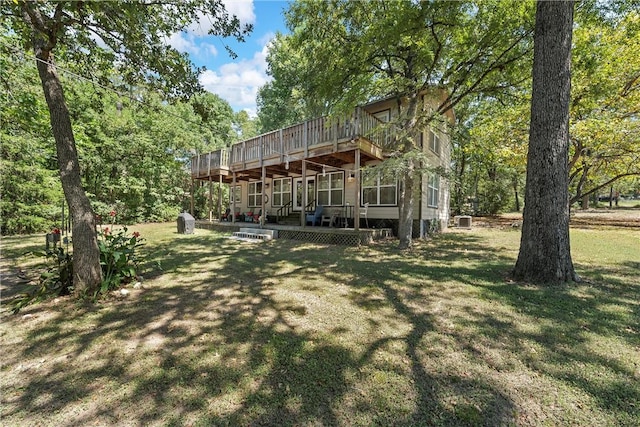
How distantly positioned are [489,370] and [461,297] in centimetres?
183

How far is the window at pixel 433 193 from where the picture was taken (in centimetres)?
1215

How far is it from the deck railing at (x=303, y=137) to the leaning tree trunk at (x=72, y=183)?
646 centimetres

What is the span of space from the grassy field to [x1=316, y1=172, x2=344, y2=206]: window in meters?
7.66

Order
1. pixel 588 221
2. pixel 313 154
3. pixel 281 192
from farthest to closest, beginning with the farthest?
pixel 588 221, pixel 281 192, pixel 313 154

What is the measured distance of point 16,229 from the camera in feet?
38.7

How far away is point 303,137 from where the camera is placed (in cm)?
1000

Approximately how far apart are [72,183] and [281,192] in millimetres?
11250

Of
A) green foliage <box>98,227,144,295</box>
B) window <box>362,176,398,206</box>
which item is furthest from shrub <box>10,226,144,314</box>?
window <box>362,176,398,206</box>

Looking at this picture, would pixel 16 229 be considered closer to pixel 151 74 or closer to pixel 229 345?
pixel 151 74

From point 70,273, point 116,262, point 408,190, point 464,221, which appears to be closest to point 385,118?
point 408,190

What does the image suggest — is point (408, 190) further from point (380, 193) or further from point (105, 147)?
point (105, 147)

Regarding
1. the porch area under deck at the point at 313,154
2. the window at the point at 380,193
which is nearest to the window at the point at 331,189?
the porch area under deck at the point at 313,154

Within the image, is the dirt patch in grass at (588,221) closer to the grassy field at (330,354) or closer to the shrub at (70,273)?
the grassy field at (330,354)

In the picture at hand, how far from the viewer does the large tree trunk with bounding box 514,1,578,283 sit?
175 inches
